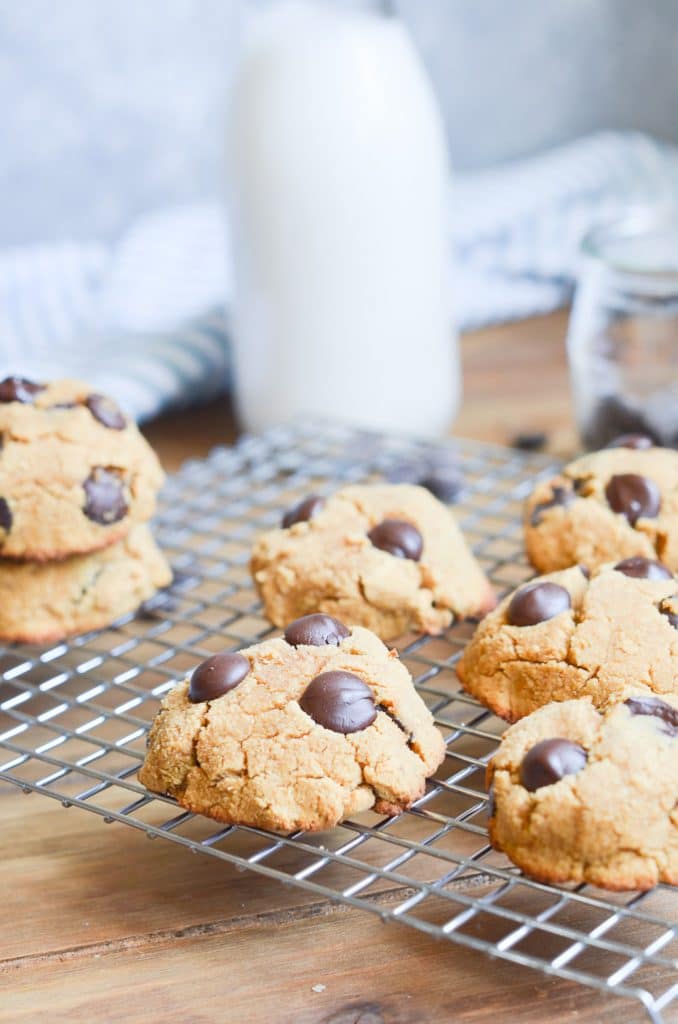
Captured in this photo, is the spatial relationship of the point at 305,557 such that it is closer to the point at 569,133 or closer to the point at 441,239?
the point at 441,239

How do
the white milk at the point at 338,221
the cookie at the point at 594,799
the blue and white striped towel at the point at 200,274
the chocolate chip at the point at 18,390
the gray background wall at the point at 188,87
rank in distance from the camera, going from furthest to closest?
the gray background wall at the point at 188,87 < the blue and white striped towel at the point at 200,274 < the white milk at the point at 338,221 < the chocolate chip at the point at 18,390 < the cookie at the point at 594,799

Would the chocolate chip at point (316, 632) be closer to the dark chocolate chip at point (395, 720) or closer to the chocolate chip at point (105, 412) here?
the dark chocolate chip at point (395, 720)

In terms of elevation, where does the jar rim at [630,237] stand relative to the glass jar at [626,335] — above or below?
above

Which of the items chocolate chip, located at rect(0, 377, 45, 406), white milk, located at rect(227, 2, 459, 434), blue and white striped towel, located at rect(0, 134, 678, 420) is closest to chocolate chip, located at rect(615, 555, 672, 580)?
chocolate chip, located at rect(0, 377, 45, 406)

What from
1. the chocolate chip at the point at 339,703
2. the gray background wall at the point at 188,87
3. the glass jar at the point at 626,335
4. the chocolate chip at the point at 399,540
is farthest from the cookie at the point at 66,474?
the gray background wall at the point at 188,87

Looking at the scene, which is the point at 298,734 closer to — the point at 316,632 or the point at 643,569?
the point at 316,632

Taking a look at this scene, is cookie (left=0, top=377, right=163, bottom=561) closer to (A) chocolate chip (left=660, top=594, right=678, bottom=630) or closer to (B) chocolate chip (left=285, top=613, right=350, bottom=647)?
(B) chocolate chip (left=285, top=613, right=350, bottom=647)
